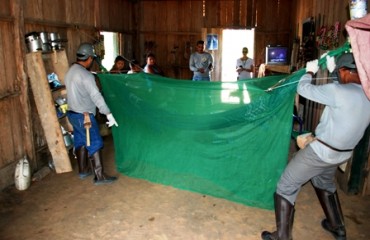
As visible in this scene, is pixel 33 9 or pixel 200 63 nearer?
pixel 33 9

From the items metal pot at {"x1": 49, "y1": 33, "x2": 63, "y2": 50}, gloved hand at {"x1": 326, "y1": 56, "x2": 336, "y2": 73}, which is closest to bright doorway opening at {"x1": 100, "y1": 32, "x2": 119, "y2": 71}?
metal pot at {"x1": 49, "y1": 33, "x2": 63, "y2": 50}

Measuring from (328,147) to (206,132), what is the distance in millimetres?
1187

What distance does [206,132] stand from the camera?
121 inches

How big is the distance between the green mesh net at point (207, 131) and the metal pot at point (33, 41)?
2.80 feet

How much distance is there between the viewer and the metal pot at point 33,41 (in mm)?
3594

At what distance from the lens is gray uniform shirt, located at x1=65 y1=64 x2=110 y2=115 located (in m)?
3.40

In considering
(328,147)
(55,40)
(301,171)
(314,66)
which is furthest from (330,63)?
(55,40)

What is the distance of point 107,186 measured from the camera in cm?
353

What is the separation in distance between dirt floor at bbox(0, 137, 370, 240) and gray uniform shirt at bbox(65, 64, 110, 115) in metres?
0.85

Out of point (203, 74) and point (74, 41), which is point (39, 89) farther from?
point (203, 74)

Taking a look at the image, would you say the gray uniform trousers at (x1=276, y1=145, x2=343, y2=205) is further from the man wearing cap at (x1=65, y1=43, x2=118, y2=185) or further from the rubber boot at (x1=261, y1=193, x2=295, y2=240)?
the man wearing cap at (x1=65, y1=43, x2=118, y2=185)

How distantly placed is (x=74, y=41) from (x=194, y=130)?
2.66 m

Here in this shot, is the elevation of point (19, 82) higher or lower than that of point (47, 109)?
higher

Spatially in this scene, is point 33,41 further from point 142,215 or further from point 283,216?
point 283,216
